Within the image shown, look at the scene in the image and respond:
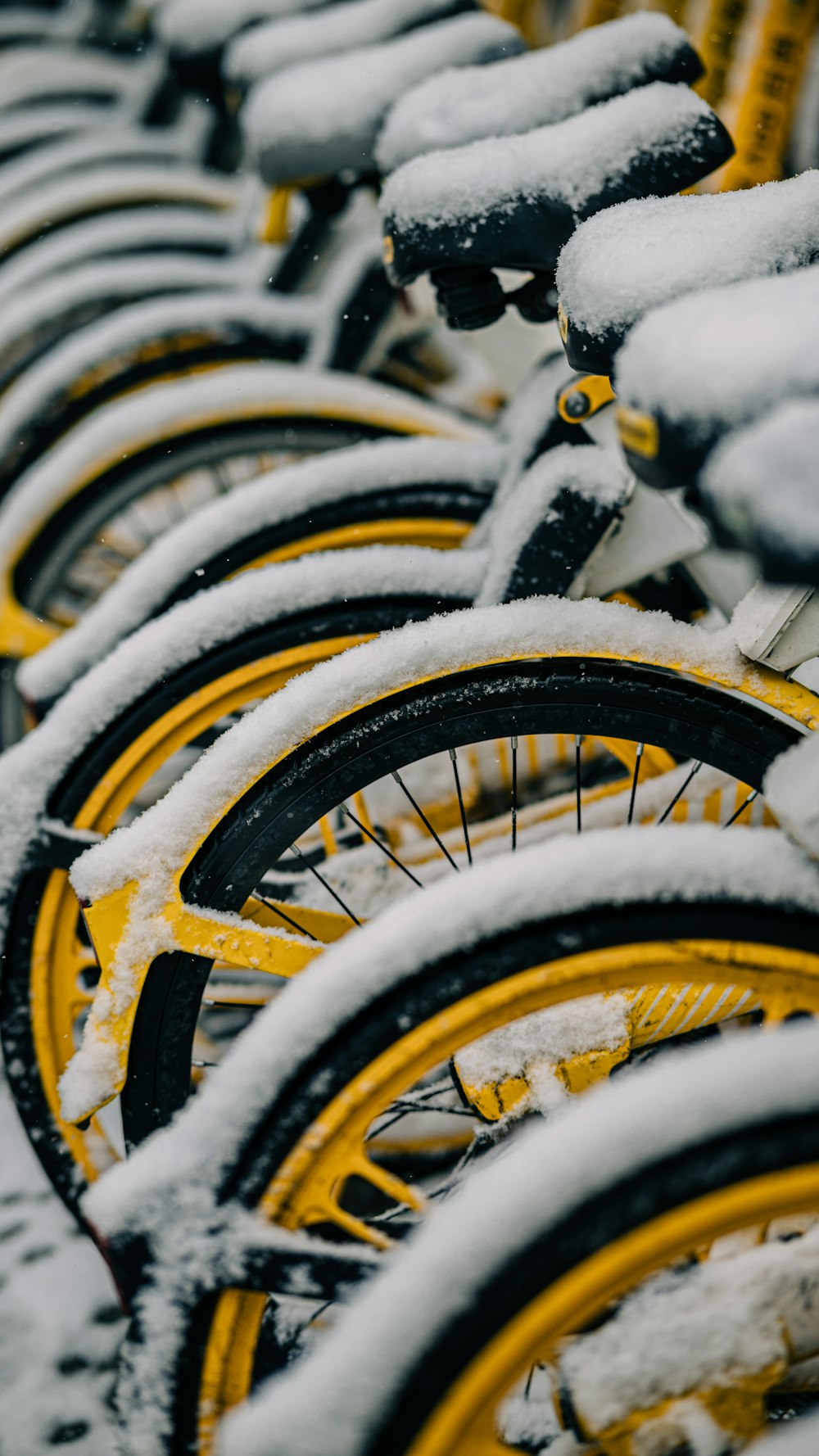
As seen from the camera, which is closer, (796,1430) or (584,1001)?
(796,1430)

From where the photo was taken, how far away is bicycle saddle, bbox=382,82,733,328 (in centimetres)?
83

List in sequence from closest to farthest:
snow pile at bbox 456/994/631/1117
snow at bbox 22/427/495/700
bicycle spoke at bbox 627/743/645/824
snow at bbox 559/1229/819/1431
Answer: snow at bbox 559/1229/819/1431 → snow pile at bbox 456/994/631/1117 → bicycle spoke at bbox 627/743/645/824 → snow at bbox 22/427/495/700

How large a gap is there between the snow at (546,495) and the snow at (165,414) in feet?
1.66

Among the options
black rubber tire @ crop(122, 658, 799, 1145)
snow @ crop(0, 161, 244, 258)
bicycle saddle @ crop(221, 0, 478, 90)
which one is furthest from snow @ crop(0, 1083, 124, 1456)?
snow @ crop(0, 161, 244, 258)

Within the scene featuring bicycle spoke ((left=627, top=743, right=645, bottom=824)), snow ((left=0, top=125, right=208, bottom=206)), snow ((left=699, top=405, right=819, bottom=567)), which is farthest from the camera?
snow ((left=0, top=125, right=208, bottom=206))

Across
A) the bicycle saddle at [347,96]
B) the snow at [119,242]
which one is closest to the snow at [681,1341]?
the bicycle saddle at [347,96]

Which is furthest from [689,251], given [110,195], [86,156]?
[86,156]

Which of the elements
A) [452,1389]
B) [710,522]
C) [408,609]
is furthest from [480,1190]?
[408,609]

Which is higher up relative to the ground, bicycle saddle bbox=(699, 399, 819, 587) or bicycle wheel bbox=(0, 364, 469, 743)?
bicycle wheel bbox=(0, 364, 469, 743)

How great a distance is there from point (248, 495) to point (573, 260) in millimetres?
470

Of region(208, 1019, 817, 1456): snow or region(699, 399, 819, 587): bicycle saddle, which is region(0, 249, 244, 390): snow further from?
region(208, 1019, 817, 1456): snow

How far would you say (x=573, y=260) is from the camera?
724mm

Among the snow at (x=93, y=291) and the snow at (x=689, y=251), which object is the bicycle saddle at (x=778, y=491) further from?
the snow at (x=93, y=291)

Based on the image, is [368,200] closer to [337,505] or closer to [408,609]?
[337,505]
